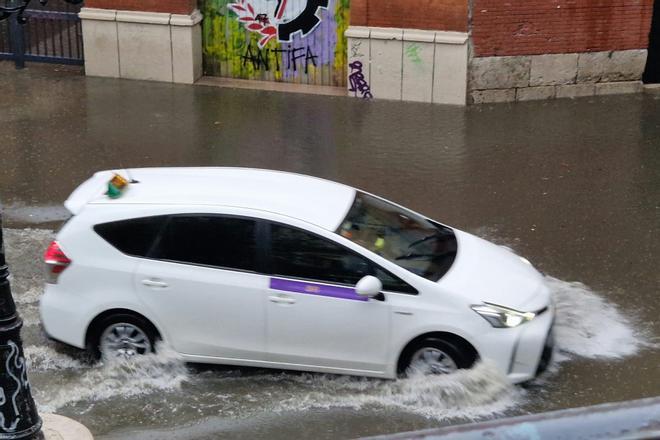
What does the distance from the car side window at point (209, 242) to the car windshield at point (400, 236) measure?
27.0 inches

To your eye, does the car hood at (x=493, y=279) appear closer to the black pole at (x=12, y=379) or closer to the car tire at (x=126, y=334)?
the car tire at (x=126, y=334)

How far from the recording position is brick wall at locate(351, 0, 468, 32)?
44.7 ft

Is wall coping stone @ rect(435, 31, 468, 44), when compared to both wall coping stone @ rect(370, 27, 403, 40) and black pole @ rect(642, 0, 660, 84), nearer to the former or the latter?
wall coping stone @ rect(370, 27, 403, 40)

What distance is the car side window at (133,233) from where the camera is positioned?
6.93 metres

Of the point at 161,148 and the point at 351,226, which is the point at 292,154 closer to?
the point at 161,148

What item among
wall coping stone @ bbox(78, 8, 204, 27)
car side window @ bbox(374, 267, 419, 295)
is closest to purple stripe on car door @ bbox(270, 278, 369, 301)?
car side window @ bbox(374, 267, 419, 295)

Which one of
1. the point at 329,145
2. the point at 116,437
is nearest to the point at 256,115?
the point at 329,145

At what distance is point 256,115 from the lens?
540 inches

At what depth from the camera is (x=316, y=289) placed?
21.8 ft

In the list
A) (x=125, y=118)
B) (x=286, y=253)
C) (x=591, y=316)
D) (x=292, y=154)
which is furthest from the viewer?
(x=125, y=118)

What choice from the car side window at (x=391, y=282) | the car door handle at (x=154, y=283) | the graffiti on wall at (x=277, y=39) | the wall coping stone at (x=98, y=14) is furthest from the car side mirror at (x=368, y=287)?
the wall coping stone at (x=98, y=14)

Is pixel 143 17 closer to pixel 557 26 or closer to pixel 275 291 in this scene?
pixel 557 26

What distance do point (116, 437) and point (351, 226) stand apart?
2.29 m

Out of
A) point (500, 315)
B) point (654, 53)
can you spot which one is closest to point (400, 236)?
point (500, 315)
